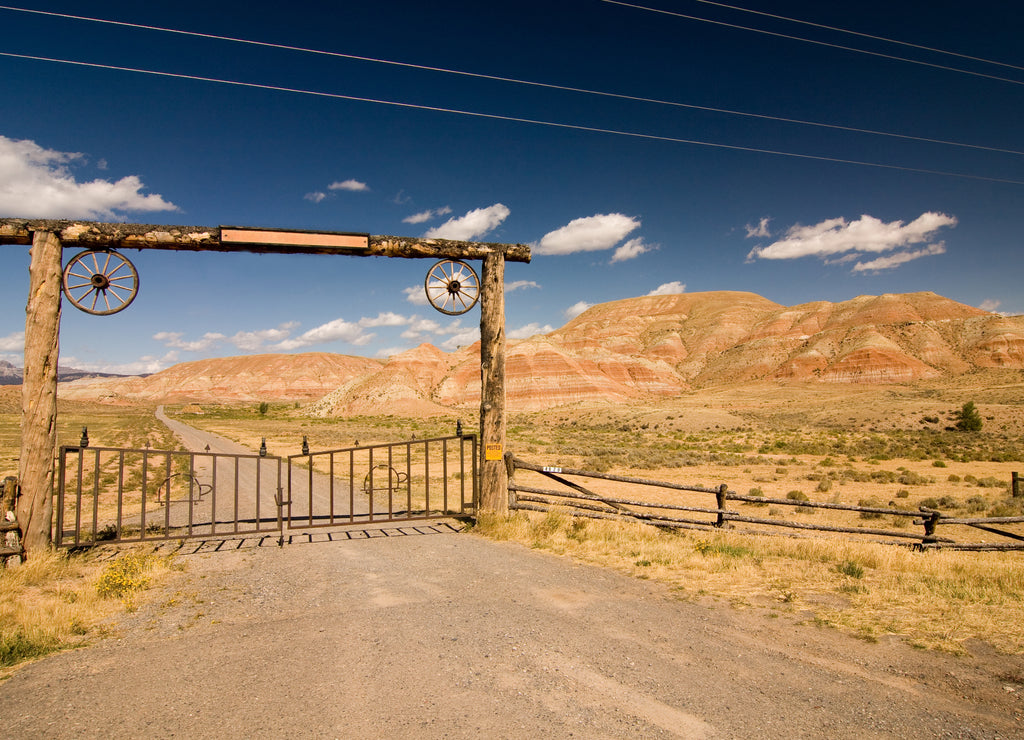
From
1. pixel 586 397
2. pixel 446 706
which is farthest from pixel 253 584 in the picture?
pixel 586 397

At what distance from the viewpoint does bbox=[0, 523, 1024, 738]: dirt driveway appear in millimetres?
3447

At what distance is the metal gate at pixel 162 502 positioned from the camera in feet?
24.6

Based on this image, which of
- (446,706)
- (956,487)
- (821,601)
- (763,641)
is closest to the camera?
(446,706)

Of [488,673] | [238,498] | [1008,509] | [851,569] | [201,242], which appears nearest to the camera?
[488,673]

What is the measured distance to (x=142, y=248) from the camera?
27.0ft

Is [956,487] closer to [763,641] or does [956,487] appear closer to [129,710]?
[763,641]

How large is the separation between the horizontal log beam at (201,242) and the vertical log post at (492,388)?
0.41 meters

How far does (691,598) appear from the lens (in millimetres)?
5848

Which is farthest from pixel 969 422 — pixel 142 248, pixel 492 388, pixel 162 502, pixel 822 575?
pixel 142 248

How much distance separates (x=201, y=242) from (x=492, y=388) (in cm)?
493

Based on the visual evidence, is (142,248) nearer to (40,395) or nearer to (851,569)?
(40,395)

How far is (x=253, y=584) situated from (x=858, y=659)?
19.7 ft

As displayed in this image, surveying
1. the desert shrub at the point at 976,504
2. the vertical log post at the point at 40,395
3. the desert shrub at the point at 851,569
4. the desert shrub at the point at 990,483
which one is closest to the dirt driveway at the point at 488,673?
the desert shrub at the point at 851,569

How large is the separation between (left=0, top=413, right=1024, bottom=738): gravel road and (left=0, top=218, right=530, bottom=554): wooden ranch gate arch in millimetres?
2824
